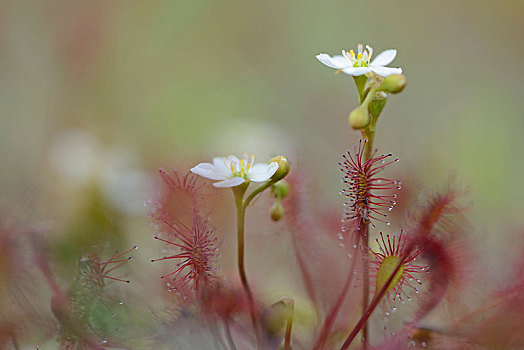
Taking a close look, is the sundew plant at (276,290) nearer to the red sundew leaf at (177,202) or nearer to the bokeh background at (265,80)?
the red sundew leaf at (177,202)

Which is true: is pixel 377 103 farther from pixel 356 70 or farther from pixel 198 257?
pixel 198 257

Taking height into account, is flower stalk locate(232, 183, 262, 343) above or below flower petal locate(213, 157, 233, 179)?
below

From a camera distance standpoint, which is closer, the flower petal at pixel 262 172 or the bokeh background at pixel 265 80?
the flower petal at pixel 262 172

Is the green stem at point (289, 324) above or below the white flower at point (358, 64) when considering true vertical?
below

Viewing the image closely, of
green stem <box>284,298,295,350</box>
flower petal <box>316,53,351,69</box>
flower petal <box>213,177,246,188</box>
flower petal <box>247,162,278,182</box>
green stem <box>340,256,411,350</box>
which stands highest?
flower petal <box>316,53,351,69</box>

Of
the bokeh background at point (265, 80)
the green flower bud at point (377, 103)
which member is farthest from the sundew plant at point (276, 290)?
the bokeh background at point (265, 80)

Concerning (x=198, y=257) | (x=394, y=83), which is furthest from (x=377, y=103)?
(x=198, y=257)

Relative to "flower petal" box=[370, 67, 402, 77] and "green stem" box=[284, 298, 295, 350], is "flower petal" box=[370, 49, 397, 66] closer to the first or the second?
"flower petal" box=[370, 67, 402, 77]

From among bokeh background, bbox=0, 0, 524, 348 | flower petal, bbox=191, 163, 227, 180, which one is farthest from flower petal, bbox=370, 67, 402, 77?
bokeh background, bbox=0, 0, 524, 348
